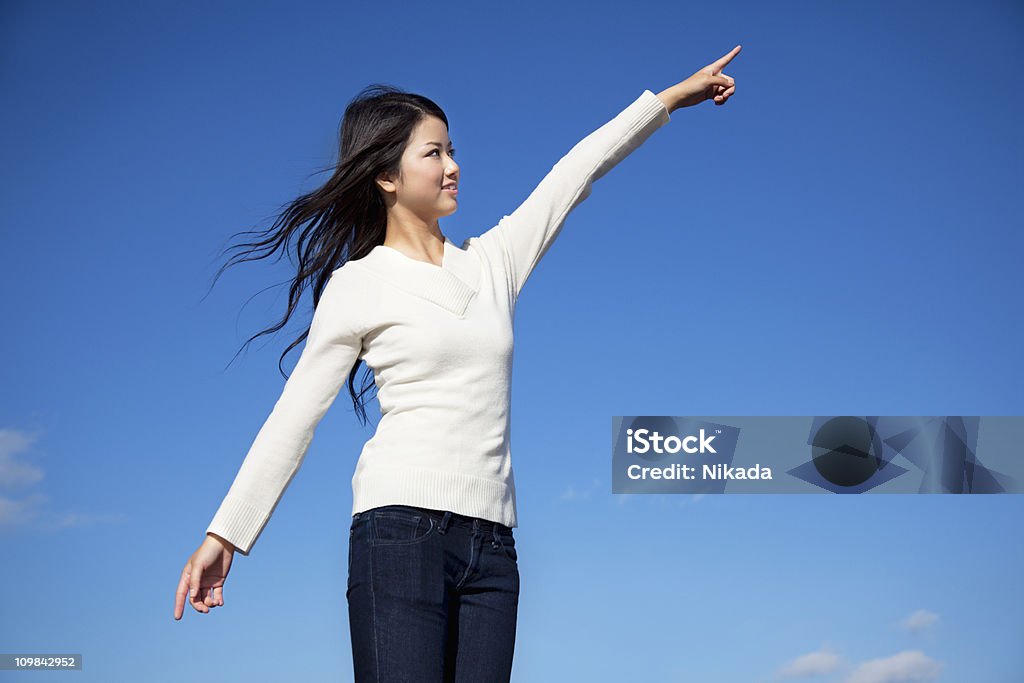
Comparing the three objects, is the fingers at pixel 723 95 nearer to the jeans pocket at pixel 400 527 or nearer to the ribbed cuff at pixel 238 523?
the jeans pocket at pixel 400 527

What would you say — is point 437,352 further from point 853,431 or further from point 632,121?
point 853,431

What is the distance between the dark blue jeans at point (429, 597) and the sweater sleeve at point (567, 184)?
26.1 inches

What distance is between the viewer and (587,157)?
8.93 ft

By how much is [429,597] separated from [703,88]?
5.21 ft

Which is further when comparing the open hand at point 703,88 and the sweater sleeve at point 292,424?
the open hand at point 703,88

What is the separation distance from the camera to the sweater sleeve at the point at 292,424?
7.27 ft

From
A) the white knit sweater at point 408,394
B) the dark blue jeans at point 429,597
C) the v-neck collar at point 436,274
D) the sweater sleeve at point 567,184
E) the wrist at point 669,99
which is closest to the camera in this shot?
the dark blue jeans at point 429,597

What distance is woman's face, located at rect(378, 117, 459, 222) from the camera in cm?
250

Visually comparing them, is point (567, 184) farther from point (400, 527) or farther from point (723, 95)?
point (400, 527)

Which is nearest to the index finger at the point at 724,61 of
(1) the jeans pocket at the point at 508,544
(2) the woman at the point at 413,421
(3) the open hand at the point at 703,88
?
(3) the open hand at the point at 703,88

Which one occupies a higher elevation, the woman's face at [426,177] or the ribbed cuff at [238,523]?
the woman's face at [426,177]

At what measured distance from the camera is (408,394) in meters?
2.25

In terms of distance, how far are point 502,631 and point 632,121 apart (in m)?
1.33

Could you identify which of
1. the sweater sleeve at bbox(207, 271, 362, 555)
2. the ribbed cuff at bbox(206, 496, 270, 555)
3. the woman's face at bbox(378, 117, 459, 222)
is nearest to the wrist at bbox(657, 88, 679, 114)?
the woman's face at bbox(378, 117, 459, 222)
